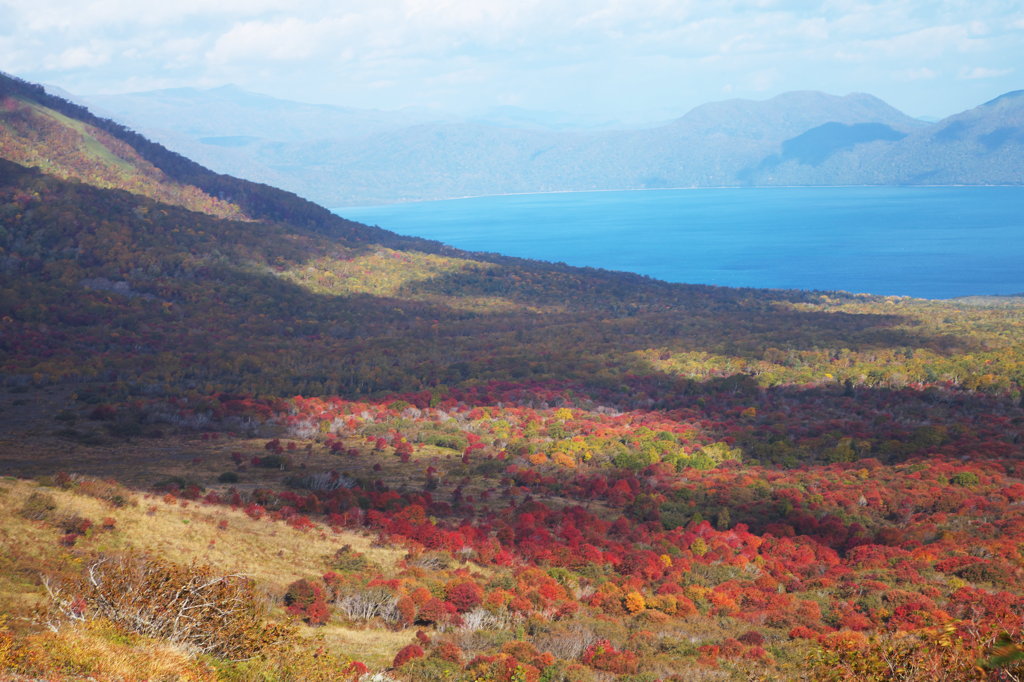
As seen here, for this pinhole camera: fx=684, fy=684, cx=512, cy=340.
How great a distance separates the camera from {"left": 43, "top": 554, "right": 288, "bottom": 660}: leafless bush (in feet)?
36.9

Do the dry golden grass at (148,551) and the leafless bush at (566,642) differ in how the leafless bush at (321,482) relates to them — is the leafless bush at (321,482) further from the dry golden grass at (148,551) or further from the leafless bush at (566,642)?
the leafless bush at (566,642)

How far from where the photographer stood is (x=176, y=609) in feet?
37.8

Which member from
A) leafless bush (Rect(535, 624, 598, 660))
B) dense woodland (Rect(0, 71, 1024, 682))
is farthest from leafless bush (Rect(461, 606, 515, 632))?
leafless bush (Rect(535, 624, 598, 660))

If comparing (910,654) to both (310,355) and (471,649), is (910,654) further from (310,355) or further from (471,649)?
(310,355)

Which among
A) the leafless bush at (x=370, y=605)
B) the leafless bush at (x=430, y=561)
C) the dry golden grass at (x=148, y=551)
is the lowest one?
the leafless bush at (x=430, y=561)

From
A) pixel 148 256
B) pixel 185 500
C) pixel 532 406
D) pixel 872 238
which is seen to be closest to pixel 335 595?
pixel 185 500

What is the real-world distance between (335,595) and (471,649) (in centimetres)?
403

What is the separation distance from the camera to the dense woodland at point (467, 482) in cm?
1254

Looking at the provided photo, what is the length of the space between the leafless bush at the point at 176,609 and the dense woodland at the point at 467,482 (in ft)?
0.19

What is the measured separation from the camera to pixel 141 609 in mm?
11375

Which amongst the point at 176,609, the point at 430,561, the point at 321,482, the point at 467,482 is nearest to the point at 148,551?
the point at 176,609

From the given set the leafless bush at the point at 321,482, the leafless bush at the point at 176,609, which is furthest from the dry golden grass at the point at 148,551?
the leafless bush at the point at 321,482

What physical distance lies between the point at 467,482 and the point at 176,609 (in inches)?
652

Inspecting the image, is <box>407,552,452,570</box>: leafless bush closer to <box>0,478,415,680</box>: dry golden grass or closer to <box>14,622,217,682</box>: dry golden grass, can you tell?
<box>0,478,415,680</box>: dry golden grass
